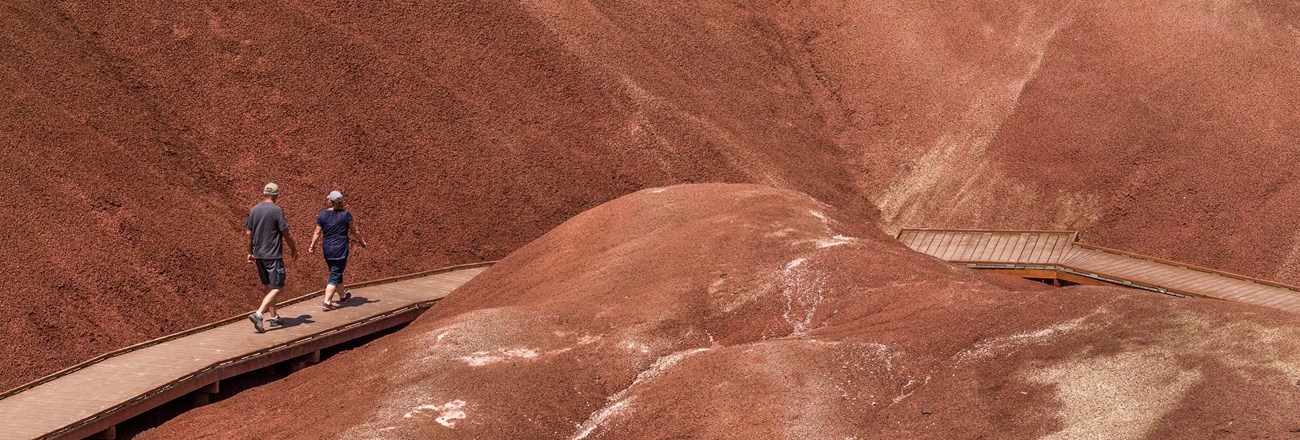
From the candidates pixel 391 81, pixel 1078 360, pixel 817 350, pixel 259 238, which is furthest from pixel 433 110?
pixel 1078 360

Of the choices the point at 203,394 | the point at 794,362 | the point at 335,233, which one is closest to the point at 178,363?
the point at 203,394

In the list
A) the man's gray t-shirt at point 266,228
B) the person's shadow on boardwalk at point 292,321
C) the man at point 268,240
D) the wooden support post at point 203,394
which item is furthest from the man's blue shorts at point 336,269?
the wooden support post at point 203,394

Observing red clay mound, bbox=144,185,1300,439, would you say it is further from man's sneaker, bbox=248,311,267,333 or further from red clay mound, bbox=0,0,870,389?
red clay mound, bbox=0,0,870,389

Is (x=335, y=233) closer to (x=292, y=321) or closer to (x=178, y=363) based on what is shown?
(x=292, y=321)

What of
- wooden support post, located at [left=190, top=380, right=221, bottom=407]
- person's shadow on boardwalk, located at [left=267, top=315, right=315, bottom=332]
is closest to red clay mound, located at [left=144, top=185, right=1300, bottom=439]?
wooden support post, located at [left=190, top=380, right=221, bottom=407]

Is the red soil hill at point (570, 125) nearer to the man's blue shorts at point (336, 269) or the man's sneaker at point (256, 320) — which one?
the man's sneaker at point (256, 320)
